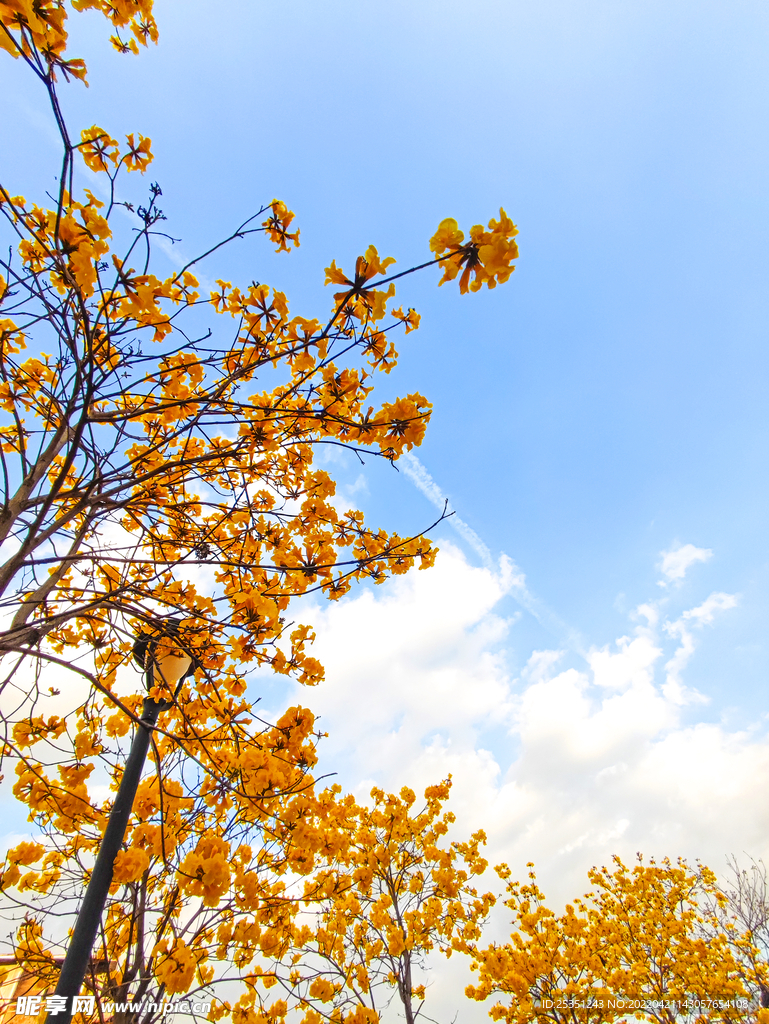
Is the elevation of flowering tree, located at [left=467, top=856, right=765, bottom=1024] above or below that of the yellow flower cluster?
below

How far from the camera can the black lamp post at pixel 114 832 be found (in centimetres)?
189

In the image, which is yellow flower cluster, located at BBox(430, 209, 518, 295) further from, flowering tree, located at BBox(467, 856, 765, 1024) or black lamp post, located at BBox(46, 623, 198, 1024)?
flowering tree, located at BBox(467, 856, 765, 1024)

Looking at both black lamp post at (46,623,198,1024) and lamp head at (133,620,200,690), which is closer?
black lamp post at (46,623,198,1024)

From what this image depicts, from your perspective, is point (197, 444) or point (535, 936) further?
point (535, 936)

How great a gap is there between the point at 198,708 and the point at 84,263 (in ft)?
9.05

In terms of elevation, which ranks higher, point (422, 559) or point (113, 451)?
point (422, 559)

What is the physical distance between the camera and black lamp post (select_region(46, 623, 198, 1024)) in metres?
1.89

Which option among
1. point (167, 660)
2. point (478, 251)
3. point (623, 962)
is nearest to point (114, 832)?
point (167, 660)

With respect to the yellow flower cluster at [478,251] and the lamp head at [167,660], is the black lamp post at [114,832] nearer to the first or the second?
the lamp head at [167,660]

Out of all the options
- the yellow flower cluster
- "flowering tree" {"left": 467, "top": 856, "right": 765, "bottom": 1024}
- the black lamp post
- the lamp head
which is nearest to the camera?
the yellow flower cluster

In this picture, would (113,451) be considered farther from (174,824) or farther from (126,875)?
(174,824)

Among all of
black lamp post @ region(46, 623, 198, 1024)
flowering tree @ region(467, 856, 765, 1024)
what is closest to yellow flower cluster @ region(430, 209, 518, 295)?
black lamp post @ region(46, 623, 198, 1024)

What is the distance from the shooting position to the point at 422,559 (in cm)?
274

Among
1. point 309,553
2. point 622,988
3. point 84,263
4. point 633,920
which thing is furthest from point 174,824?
point 633,920
